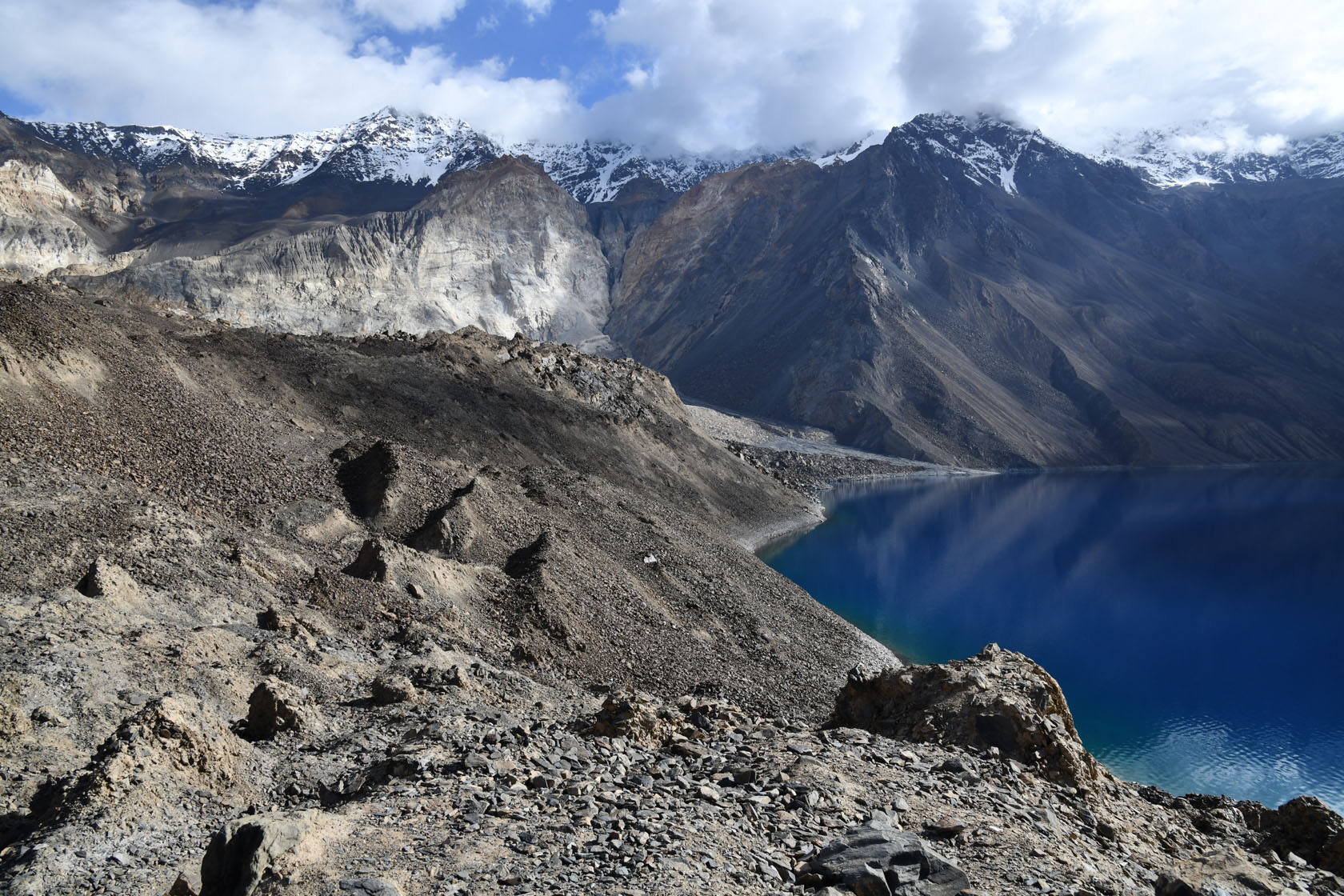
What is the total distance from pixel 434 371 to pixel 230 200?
442ft

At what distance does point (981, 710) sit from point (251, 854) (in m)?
10.5

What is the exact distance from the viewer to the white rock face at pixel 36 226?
99.4 m

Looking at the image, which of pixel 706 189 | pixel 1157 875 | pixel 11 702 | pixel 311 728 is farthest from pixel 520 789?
pixel 706 189

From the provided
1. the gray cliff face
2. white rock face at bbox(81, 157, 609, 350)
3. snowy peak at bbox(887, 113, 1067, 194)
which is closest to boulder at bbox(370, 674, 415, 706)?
white rock face at bbox(81, 157, 609, 350)

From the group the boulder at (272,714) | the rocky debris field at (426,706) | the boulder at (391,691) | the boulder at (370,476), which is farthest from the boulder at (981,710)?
the boulder at (370,476)

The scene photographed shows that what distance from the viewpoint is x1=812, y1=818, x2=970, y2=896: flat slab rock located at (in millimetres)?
7203

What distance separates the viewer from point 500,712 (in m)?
13.2

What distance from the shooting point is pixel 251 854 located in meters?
6.18

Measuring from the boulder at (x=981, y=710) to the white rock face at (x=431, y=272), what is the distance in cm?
7555

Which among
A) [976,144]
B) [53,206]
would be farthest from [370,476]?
[976,144]

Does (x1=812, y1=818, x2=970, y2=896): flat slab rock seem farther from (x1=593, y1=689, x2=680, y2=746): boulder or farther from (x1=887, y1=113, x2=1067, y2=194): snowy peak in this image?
(x1=887, y1=113, x2=1067, y2=194): snowy peak

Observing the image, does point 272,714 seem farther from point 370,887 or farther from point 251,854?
point 370,887

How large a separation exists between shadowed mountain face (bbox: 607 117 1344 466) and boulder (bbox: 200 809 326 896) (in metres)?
99.7

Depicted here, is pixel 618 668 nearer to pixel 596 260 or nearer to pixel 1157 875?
pixel 1157 875
